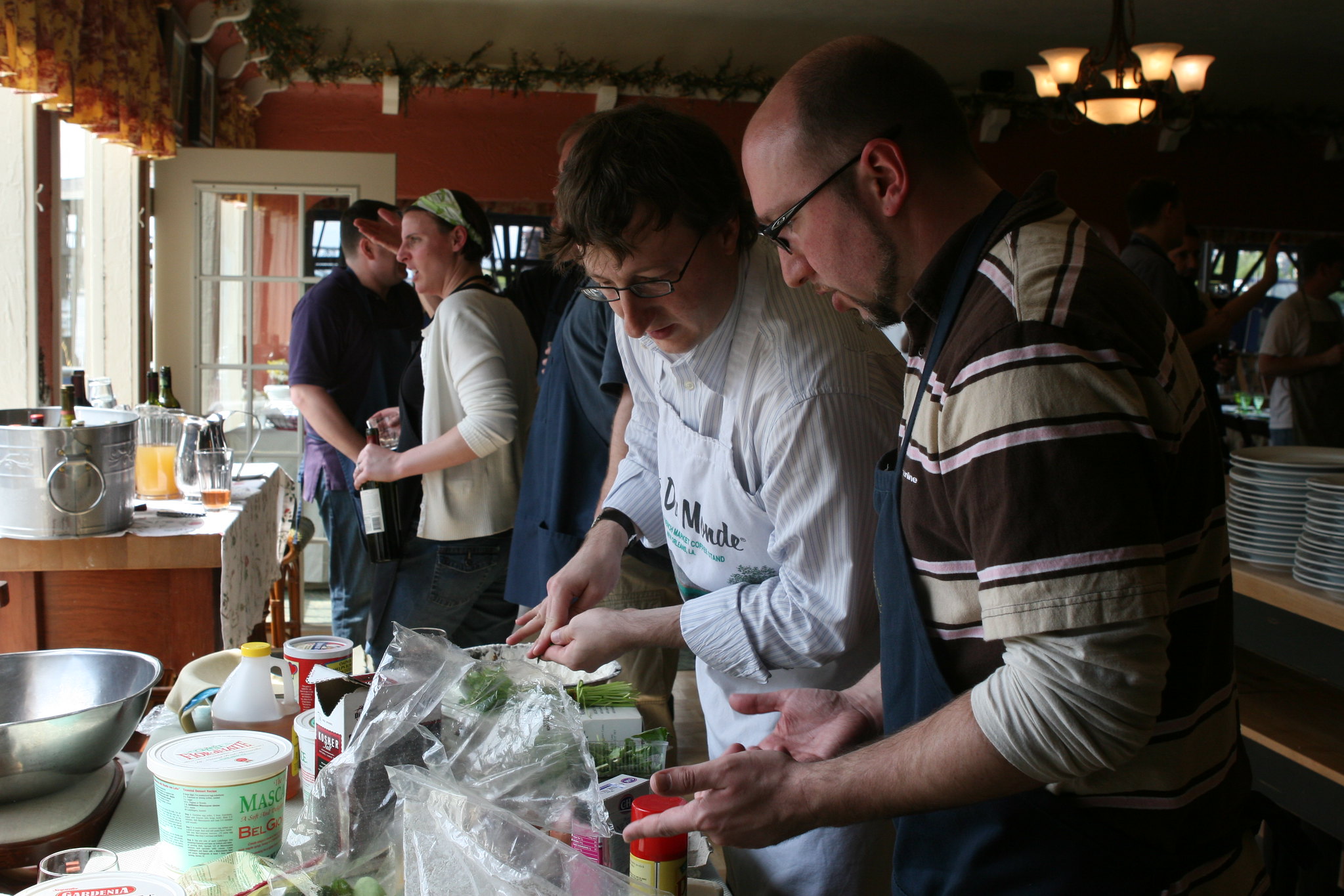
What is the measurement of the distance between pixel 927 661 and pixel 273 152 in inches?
194

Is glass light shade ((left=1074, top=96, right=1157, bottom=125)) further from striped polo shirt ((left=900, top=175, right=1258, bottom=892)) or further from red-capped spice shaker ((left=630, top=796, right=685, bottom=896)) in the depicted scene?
red-capped spice shaker ((left=630, top=796, right=685, bottom=896))

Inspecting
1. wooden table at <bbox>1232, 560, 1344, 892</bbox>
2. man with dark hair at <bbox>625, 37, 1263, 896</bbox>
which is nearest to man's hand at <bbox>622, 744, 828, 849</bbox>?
man with dark hair at <bbox>625, 37, 1263, 896</bbox>

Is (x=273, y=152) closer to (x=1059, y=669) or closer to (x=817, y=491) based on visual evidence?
(x=817, y=491)

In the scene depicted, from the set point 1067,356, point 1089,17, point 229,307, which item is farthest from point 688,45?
point 1067,356

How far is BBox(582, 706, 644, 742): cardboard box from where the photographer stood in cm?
133

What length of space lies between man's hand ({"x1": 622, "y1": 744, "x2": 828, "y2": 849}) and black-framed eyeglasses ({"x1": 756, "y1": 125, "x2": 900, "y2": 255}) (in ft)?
1.85

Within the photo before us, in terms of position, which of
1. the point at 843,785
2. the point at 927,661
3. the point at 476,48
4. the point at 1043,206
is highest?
the point at 476,48

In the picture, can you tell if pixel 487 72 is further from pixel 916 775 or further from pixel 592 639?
pixel 916 775

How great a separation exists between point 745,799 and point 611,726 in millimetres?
387

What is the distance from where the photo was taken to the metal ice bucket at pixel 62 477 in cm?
235

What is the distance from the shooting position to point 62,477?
7.87 ft

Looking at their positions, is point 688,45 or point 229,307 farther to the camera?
point 688,45

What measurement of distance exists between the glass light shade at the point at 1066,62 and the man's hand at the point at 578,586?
15.2 ft

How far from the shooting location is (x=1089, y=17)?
634 cm
